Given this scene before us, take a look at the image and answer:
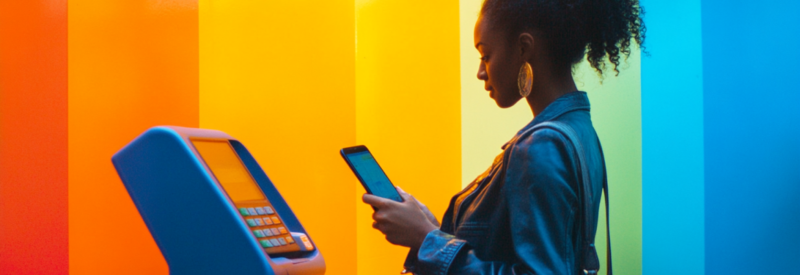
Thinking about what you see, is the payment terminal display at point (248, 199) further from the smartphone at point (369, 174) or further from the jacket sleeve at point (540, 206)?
the jacket sleeve at point (540, 206)

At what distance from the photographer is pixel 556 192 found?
91 cm

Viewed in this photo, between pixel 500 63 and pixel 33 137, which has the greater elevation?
pixel 500 63

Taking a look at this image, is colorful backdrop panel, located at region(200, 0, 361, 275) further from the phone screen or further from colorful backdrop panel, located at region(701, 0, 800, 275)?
colorful backdrop panel, located at region(701, 0, 800, 275)

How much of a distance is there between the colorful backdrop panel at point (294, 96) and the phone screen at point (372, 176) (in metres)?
0.76

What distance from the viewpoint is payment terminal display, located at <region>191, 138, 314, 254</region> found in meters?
1.05

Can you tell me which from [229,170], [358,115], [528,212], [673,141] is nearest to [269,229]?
[229,170]

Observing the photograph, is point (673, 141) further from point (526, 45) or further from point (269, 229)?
point (269, 229)

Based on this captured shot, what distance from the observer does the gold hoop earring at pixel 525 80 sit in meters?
1.08

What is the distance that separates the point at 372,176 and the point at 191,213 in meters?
0.39

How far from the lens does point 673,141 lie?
2.62 m

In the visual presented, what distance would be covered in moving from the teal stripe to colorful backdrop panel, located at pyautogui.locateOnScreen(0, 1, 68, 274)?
2336 millimetres

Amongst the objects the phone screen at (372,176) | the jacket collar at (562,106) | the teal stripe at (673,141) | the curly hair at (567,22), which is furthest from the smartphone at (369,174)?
the teal stripe at (673,141)

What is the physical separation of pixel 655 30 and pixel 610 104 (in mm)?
413

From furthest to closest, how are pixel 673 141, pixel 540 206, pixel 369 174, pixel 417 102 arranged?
pixel 673 141
pixel 417 102
pixel 369 174
pixel 540 206
